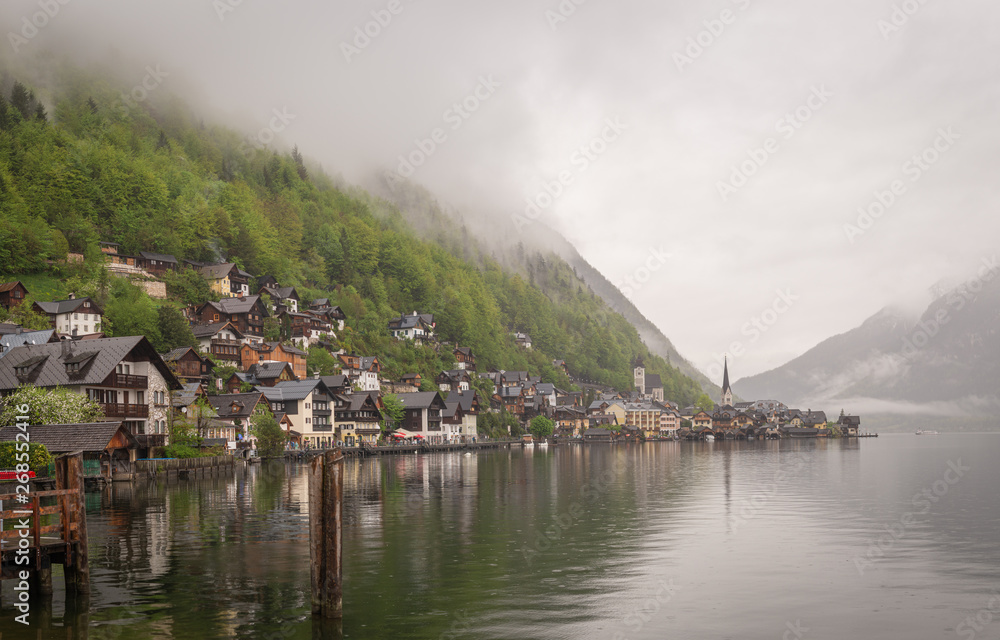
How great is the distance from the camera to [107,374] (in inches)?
2997

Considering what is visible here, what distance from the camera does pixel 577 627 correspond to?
23.7 meters

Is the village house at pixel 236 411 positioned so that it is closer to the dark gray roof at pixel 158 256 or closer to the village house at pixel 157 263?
the village house at pixel 157 263

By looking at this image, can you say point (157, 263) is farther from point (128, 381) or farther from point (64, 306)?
point (128, 381)

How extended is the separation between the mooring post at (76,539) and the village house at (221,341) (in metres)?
121

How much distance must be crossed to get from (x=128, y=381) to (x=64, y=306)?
59299 millimetres

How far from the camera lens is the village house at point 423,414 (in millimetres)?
171875

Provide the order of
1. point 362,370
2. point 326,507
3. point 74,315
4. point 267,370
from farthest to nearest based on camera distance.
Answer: point 362,370, point 267,370, point 74,315, point 326,507

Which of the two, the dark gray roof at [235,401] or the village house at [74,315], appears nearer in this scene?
the dark gray roof at [235,401]

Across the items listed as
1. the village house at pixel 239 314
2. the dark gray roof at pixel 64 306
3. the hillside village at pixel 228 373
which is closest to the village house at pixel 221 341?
the hillside village at pixel 228 373

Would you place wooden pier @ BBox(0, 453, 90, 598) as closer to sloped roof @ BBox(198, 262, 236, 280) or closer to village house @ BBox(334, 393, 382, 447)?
village house @ BBox(334, 393, 382, 447)

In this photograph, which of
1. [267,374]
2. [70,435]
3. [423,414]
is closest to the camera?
[70,435]

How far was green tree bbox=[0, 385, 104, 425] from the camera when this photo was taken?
222ft

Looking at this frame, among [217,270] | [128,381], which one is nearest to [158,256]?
[217,270]

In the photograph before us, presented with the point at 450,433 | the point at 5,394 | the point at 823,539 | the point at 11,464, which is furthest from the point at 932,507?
the point at 450,433
